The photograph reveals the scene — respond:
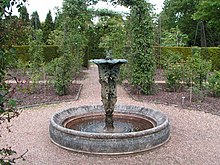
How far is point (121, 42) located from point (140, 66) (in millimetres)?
3757

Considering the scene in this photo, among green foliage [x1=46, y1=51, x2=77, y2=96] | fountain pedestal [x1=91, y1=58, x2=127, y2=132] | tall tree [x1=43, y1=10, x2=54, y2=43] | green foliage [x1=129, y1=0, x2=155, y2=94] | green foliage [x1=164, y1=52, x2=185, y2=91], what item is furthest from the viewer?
tall tree [x1=43, y1=10, x2=54, y2=43]

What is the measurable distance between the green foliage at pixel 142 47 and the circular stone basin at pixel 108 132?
3.49m

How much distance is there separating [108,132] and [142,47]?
5.37 m

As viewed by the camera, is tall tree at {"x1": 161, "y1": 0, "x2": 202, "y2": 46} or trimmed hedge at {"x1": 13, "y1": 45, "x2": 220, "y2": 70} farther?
tall tree at {"x1": 161, "y1": 0, "x2": 202, "y2": 46}

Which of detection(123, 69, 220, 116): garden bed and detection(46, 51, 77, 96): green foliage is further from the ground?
detection(46, 51, 77, 96): green foliage

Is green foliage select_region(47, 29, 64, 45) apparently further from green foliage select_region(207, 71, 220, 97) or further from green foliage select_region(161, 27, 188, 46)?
green foliage select_region(161, 27, 188, 46)

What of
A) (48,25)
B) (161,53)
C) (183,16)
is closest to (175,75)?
(161,53)

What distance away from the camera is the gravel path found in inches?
212

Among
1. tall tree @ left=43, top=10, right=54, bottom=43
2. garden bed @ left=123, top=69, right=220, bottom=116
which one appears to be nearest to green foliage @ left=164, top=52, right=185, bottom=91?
garden bed @ left=123, top=69, right=220, bottom=116

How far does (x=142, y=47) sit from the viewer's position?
37.0 feet

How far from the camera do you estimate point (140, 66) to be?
11383mm

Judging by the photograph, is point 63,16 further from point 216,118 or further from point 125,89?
point 216,118

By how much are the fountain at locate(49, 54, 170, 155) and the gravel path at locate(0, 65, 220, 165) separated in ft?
0.54

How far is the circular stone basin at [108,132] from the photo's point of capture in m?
5.59
